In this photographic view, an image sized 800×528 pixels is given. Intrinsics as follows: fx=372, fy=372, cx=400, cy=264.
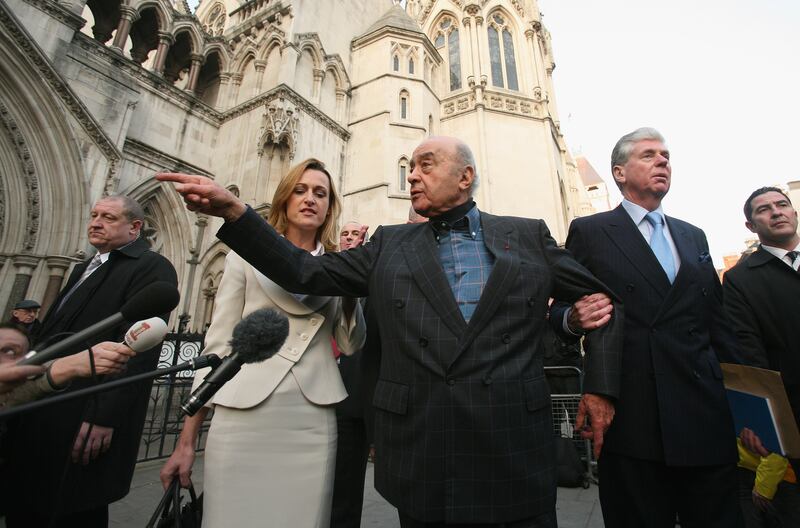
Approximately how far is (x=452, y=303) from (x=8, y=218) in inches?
463

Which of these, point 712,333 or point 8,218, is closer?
point 712,333

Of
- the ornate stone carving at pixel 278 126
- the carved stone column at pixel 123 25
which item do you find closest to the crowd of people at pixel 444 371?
the ornate stone carving at pixel 278 126

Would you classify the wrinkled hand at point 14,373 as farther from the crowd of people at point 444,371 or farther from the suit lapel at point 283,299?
the suit lapel at point 283,299

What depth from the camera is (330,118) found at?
1528cm

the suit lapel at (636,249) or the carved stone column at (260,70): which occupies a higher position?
the carved stone column at (260,70)

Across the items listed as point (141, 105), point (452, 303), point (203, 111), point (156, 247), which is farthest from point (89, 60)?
point (452, 303)

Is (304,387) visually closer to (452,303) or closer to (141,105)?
(452,303)

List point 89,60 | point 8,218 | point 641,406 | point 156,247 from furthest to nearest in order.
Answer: point 156,247
point 89,60
point 8,218
point 641,406

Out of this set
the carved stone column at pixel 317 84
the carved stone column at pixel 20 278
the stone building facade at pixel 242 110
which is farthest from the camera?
the carved stone column at pixel 317 84

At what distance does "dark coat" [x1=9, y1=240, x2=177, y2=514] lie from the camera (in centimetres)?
187

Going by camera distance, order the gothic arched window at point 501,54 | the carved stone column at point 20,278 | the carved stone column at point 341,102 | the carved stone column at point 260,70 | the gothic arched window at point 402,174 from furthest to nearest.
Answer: the gothic arched window at point 501,54 → the carved stone column at point 341,102 → the gothic arched window at point 402,174 → the carved stone column at point 260,70 → the carved stone column at point 20,278

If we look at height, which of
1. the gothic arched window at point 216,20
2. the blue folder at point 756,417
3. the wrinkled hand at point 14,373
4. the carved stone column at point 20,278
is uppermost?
the gothic arched window at point 216,20

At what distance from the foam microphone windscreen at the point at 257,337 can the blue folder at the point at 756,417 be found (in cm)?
215

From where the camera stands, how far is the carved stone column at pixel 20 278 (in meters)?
8.17
